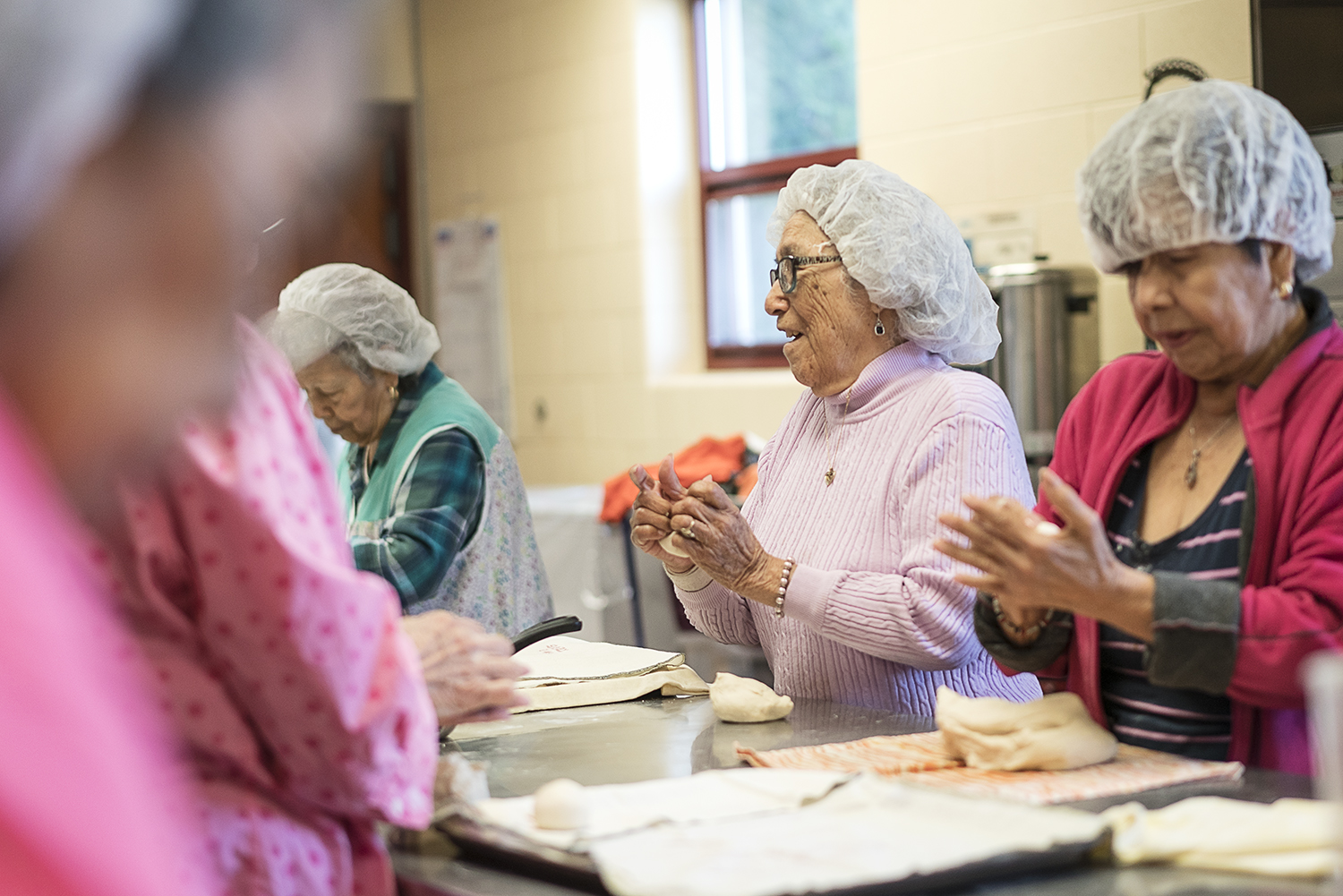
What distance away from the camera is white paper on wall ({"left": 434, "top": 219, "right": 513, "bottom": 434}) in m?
5.81

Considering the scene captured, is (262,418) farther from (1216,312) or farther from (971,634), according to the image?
(971,634)

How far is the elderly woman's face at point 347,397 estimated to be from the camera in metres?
2.79

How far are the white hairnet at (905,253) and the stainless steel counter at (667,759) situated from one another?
705 mm

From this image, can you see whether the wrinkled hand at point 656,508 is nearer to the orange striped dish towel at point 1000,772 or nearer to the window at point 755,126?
the orange striped dish towel at point 1000,772

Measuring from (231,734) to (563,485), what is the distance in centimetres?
452

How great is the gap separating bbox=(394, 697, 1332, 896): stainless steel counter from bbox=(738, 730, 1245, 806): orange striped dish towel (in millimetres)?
23

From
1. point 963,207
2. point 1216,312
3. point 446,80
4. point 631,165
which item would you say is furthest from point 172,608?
point 446,80

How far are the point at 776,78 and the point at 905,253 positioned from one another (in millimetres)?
3017

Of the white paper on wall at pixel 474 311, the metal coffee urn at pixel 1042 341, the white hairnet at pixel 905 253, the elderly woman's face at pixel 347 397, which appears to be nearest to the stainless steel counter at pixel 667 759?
the white hairnet at pixel 905 253

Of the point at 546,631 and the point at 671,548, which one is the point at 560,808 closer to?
the point at 546,631

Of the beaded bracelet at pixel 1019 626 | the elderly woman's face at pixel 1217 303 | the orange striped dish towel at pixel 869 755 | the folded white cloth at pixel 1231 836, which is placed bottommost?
the orange striped dish towel at pixel 869 755

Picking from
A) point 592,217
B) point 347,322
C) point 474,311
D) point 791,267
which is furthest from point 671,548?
point 474,311

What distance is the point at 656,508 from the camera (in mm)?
2123

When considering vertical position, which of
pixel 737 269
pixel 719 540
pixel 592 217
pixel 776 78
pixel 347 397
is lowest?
pixel 719 540
